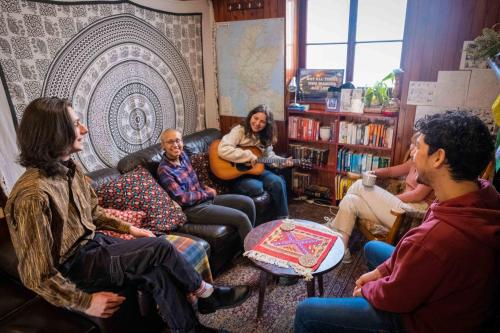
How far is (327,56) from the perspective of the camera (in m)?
3.34

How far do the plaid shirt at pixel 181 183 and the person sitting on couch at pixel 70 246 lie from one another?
2.01ft

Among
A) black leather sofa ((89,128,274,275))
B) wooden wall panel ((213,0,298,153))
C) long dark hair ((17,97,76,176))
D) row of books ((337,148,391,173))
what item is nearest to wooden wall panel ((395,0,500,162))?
row of books ((337,148,391,173))

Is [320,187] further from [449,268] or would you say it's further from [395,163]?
[449,268]

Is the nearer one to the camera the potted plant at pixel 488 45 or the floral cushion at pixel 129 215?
the floral cushion at pixel 129 215

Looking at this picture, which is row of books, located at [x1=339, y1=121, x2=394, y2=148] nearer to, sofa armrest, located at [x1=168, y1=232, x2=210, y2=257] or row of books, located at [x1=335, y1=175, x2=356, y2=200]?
row of books, located at [x1=335, y1=175, x2=356, y2=200]

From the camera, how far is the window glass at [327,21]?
3.14 meters

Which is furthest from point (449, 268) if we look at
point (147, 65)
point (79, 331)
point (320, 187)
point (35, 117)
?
point (147, 65)

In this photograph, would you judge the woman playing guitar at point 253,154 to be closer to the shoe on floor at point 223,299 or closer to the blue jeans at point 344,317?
the shoe on floor at point 223,299

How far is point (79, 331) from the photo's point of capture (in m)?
1.37

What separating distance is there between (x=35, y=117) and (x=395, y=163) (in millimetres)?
2836

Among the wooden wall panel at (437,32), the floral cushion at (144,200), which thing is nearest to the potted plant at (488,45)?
the wooden wall panel at (437,32)

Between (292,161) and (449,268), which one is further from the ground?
(449,268)

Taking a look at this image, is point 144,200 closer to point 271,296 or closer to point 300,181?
point 271,296

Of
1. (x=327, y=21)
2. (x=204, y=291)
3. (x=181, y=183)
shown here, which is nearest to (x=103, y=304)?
(x=204, y=291)
